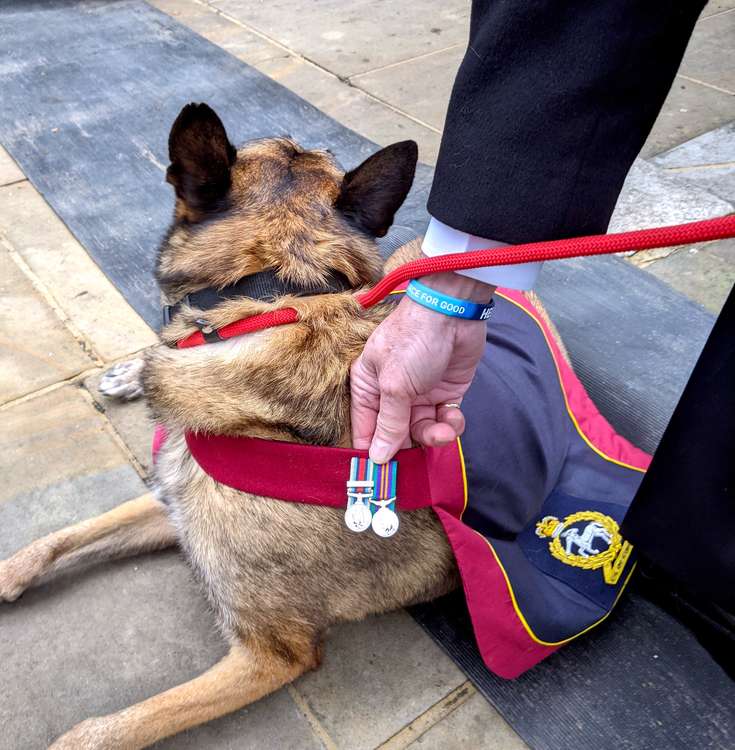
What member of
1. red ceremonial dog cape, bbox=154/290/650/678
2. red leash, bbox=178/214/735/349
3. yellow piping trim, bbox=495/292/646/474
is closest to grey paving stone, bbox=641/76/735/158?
yellow piping trim, bbox=495/292/646/474

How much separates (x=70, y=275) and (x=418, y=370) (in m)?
2.94

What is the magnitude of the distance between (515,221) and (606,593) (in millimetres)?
1499

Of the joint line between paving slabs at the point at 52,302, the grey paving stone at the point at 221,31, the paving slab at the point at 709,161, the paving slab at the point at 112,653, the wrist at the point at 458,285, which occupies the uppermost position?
the wrist at the point at 458,285

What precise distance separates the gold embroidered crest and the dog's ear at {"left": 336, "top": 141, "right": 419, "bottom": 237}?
46.5 inches

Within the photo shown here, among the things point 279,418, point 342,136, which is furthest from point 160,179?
point 279,418

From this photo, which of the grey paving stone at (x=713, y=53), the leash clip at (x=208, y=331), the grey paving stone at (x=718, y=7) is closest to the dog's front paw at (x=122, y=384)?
the leash clip at (x=208, y=331)

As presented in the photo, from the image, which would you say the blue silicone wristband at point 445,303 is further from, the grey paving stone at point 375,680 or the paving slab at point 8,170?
the paving slab at point 8,170

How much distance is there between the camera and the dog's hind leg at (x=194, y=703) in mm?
2102

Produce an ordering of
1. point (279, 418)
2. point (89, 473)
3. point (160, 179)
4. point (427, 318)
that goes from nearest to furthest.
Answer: point (427, 318) → point (279, 418) → point (89, 473) → point (160, 179)

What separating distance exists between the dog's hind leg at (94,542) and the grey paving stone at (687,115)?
4408 millimetres

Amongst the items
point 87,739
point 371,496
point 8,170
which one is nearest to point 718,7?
point 8,170

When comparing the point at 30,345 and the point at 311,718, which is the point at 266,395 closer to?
the point at 311,718

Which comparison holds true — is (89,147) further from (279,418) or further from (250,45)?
(279,418)

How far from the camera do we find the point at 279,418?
2.04 m
